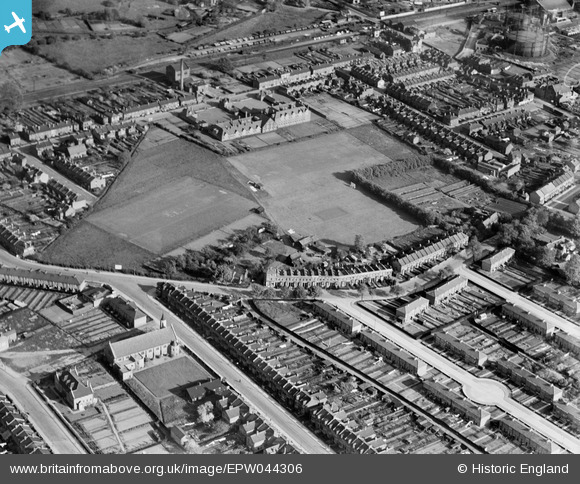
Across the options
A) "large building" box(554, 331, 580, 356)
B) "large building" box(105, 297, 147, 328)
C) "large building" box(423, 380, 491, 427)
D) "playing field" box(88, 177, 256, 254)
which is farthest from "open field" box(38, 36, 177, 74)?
"large building" box(423, 380, 491, 427)

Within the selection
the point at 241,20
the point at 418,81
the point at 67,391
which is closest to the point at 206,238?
the point at 67,391

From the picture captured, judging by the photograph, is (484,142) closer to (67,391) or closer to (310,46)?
(310,46)

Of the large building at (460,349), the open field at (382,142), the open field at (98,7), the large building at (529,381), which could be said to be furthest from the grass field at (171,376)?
the open field at (98,7)

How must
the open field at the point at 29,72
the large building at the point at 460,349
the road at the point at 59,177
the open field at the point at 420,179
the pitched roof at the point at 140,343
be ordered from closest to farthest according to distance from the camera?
the pitched roof at the point at 140,343, the large building at the point at 460,349, the road at the point at 59,177, the open field at the point at 420,179, the open field at the point at 29,72

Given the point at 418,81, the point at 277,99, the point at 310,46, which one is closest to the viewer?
the point at 277,99

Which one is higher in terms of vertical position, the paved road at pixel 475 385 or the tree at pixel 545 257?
the tree at pixel 545 257

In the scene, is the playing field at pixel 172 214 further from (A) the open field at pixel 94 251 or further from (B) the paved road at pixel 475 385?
(B) the paved road at pixel 475 385
